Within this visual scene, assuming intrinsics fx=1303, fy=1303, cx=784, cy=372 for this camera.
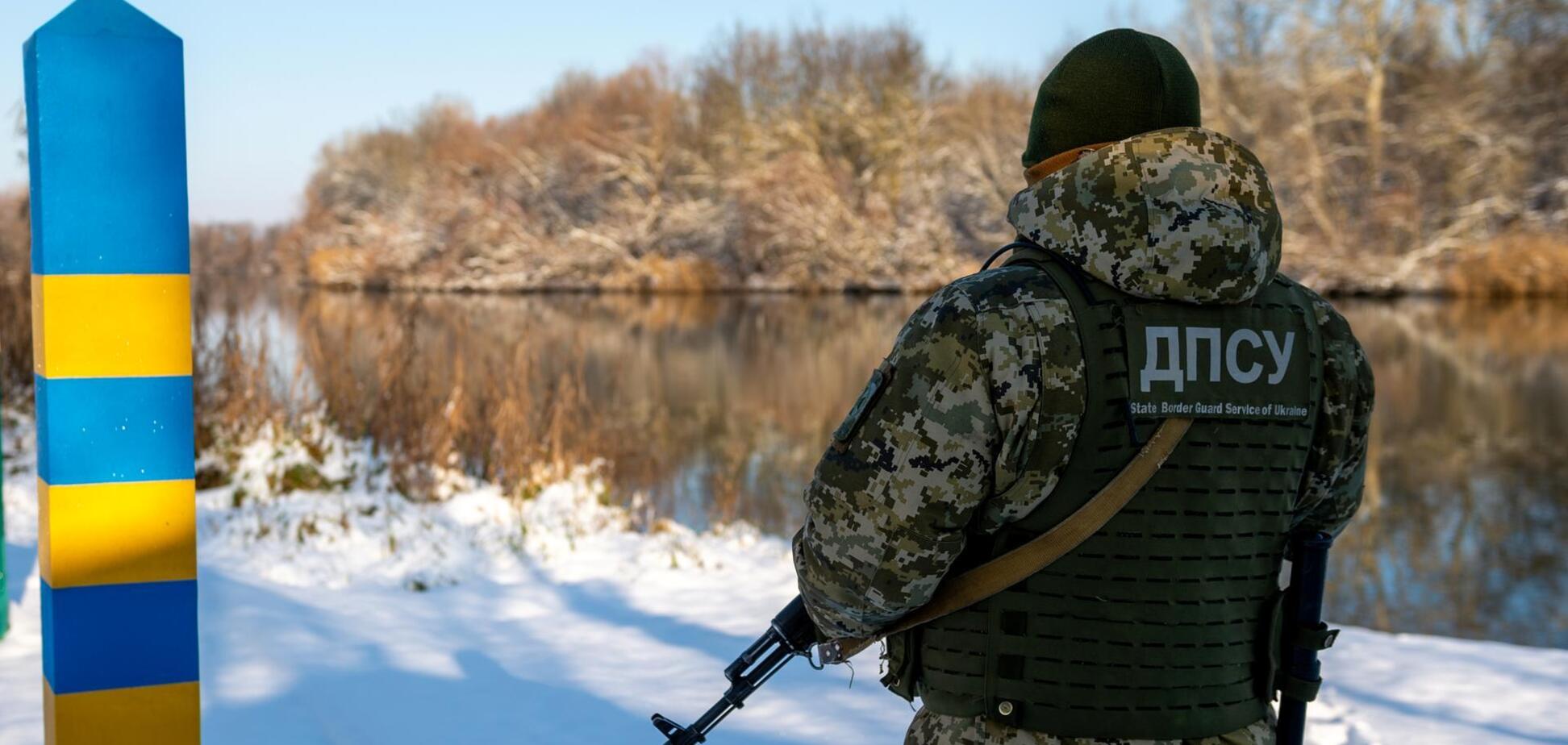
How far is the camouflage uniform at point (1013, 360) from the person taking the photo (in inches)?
65.6

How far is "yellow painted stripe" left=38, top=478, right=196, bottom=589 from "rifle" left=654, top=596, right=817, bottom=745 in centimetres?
94

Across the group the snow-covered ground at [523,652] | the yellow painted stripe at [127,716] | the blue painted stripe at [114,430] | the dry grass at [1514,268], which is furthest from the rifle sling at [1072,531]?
the dry grass at [1514,268]

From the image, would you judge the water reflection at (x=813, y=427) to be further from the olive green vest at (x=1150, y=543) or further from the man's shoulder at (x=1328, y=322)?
the olive green vest at (x=1150, y=543)

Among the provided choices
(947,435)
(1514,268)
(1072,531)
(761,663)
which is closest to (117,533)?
(761,663)

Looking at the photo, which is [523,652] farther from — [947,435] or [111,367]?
[947,435]

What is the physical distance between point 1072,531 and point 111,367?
5.58 feet

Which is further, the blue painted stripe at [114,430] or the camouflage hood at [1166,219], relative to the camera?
the blue painted stripe at [114,430]

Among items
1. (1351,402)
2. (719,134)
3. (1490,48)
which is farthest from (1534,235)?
(1351,402)

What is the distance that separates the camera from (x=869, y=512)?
1737 millimetres

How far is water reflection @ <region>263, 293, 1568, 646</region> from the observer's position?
26.4 feet

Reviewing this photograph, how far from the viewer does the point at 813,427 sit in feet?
44.5

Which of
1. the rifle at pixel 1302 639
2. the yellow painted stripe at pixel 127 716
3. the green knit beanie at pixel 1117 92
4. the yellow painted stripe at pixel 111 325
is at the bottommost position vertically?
the yellow painted stripe at pixel 127 716

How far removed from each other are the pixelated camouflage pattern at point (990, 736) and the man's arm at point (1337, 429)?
375mm

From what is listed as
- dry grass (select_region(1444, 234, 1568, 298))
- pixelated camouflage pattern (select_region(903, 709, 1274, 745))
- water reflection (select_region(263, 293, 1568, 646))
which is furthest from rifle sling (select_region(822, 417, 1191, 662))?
dry grass (select_region(1444, 234, 1568, 298))
